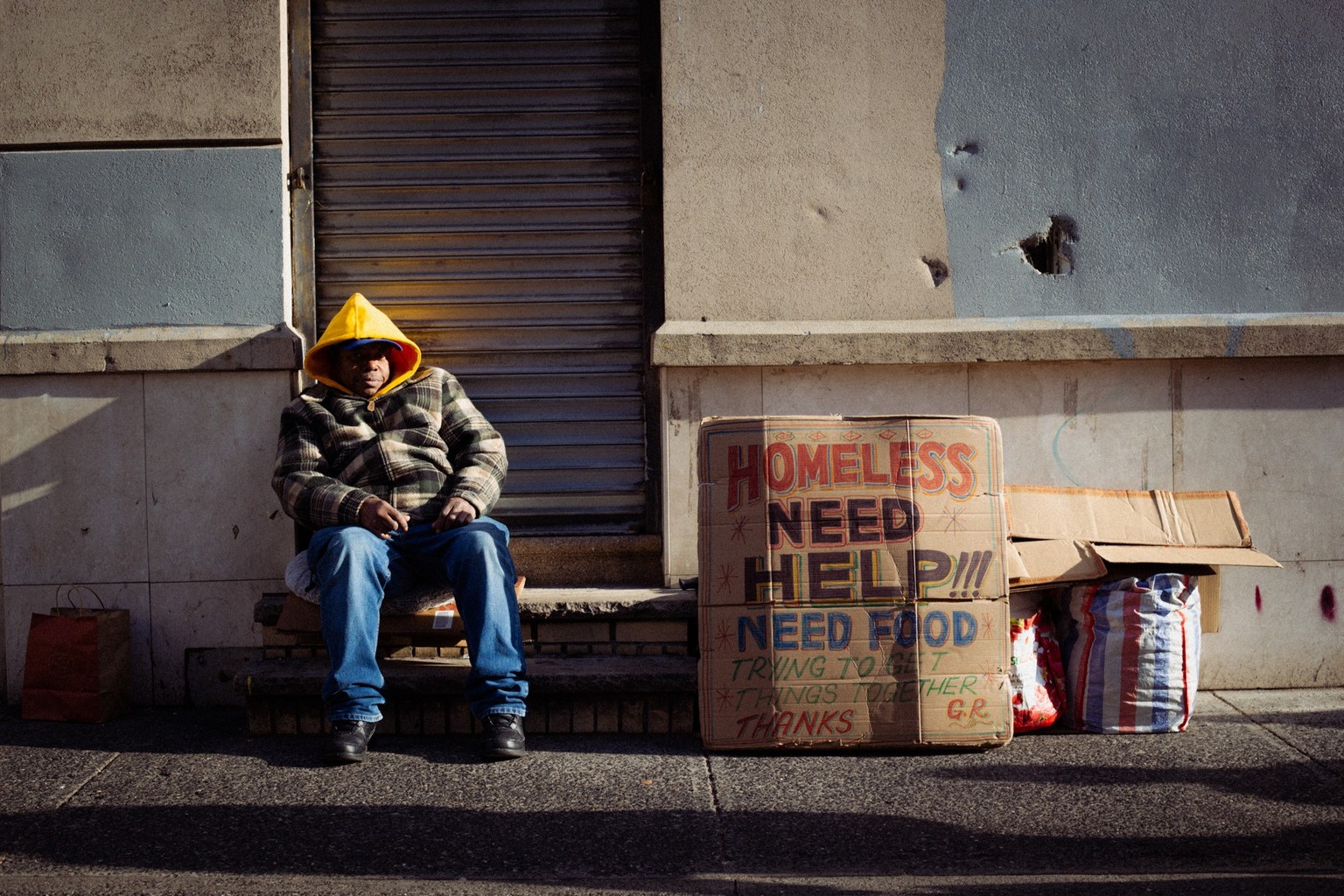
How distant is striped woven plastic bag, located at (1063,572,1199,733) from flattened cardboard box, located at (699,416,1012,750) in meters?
0.39

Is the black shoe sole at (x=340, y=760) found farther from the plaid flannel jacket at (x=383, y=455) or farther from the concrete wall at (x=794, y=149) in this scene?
the concrete wall at (x=794, y=149)

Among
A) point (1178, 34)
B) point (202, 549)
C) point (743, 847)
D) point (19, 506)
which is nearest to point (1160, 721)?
point (743, 847)

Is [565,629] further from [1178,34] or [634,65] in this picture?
[1178,34]

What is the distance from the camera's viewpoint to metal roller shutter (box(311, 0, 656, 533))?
4918 mm

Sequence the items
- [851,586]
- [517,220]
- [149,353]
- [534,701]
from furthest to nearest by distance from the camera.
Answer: [517,220], [149,353], [534,701], [851,586]

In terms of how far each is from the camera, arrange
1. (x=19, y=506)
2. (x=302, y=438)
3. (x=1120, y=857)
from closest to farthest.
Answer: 1. (x=1120, y=857)
2. (x=302, y=438)
3. (x=19, y=506)

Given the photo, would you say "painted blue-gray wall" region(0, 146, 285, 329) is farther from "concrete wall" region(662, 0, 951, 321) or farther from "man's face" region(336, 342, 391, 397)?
"concrete wall" region(662, 0, 951, 321)

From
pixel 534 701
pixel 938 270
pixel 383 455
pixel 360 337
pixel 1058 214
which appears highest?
pixel 1058 214

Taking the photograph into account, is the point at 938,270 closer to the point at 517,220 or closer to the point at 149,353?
the point at 517,220

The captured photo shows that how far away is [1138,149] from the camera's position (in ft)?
15.4

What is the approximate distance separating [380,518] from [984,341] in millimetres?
2482

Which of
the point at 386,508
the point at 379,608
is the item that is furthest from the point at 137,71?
the point at 379,608

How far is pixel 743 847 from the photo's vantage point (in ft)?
9.78

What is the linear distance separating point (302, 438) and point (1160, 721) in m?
3.27
